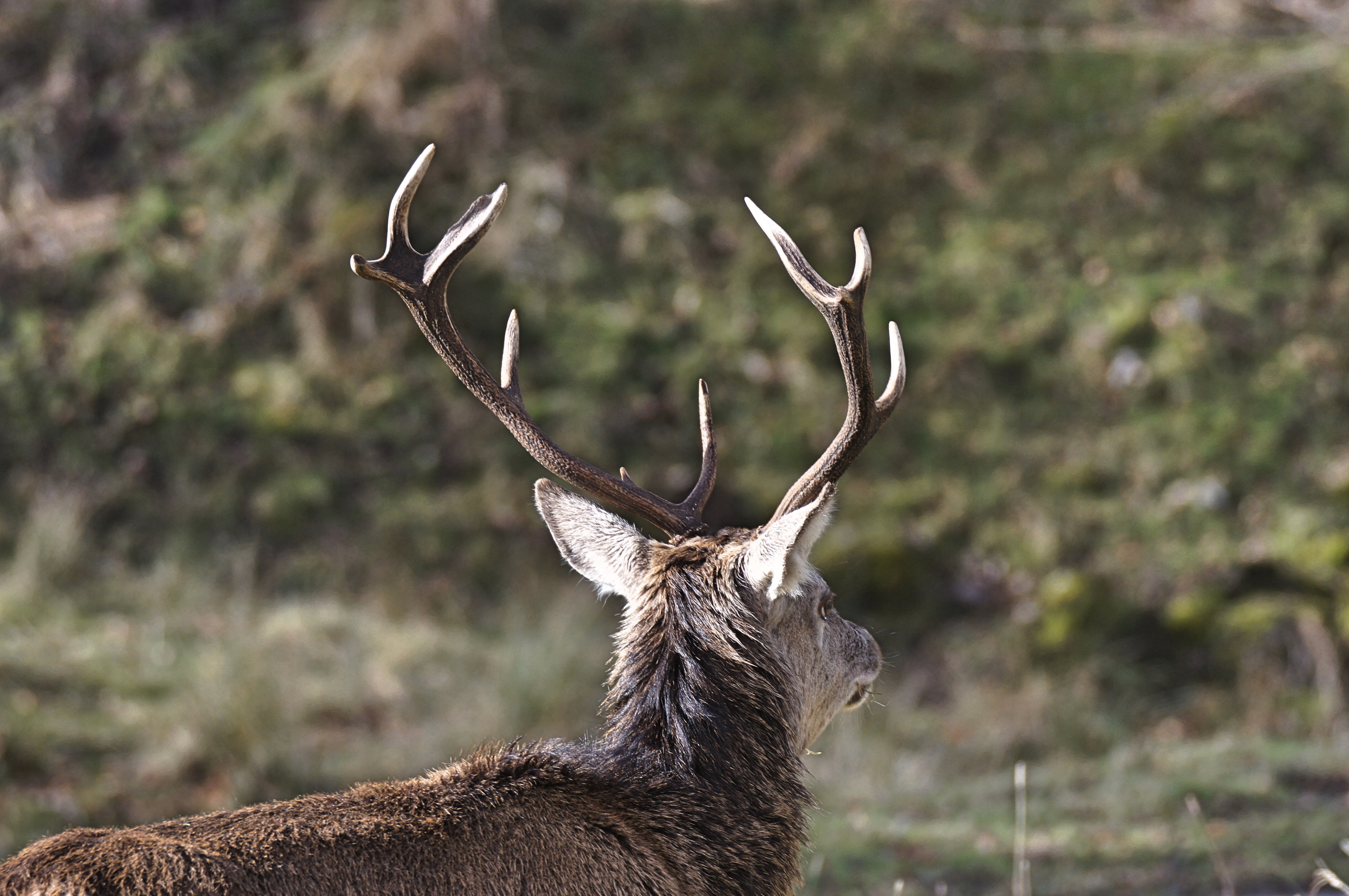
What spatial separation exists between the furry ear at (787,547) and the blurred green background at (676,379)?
3.10m

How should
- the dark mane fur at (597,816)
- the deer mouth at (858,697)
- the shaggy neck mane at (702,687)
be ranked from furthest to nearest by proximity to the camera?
1. the deer mouth at (858,697)
2. the shaggy neck mane at (702,687)
3. the dark mane fur at (597,816)

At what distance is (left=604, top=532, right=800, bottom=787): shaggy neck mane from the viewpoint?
3283 mm

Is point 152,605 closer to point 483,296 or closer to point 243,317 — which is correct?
point 243,317

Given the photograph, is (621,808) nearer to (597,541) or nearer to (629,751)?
(629,751)

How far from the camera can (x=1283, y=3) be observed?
8016 millimetres

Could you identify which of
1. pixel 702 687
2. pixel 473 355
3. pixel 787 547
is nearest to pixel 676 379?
pixel 473 355

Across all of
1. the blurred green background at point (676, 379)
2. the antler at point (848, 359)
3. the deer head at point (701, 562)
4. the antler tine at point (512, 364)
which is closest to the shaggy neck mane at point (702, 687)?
the deer head at point (701, 562)

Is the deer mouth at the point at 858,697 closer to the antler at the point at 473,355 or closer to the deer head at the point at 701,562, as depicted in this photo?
the deer head at the point at 701,562

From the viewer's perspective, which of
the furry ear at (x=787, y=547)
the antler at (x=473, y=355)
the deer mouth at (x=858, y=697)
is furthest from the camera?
the deer mouth at (x=858, y=697)

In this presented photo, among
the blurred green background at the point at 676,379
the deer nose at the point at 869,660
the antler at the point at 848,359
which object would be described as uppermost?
the blurred green background at the point at 676,379

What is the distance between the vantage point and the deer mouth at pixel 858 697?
3816mm

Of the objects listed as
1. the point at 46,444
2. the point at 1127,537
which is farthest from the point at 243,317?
the point at 1127,537

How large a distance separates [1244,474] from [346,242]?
6.65m

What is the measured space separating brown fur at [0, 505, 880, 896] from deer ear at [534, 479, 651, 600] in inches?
2.2
